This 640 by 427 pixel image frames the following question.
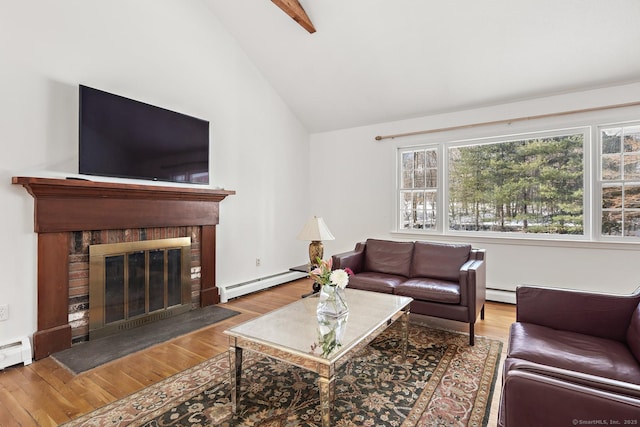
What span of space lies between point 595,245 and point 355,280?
264 centimetres

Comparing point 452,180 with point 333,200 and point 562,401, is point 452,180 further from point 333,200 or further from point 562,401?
point 562,401

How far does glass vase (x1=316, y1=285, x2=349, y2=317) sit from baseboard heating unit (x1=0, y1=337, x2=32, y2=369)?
2228 mm

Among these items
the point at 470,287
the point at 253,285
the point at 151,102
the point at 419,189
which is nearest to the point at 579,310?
the point at 470,287

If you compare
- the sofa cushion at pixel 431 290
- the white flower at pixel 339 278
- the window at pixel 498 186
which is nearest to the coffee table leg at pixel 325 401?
the white flower at pixel 339 278

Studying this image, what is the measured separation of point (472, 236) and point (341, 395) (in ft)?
9.97

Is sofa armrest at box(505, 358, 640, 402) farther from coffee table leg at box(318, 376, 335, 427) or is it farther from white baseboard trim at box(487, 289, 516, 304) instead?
white baseboard trim at box(487, 289, 516, 304)

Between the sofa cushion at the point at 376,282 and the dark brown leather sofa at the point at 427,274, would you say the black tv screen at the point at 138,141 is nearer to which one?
the dark brown leather sofa at the point at 427,274

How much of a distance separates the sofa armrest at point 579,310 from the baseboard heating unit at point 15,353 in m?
3.56

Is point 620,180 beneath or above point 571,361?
above

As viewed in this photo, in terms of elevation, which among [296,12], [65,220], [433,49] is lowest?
[65,220]

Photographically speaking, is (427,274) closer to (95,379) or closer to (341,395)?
(341,395)

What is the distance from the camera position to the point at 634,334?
1.71 meters

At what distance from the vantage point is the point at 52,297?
2609mm

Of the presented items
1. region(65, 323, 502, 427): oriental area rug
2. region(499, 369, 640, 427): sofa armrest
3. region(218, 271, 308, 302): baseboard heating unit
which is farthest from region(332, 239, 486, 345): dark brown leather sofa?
region(499, 369, 640, 427): sofa armrest
